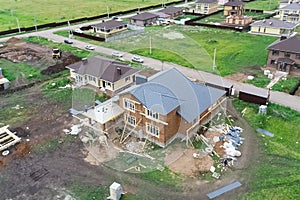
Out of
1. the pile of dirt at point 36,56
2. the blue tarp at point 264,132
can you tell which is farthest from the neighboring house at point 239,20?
the blue tarp at point 264,132

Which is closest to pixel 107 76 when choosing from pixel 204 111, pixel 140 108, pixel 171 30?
pixel 140 108

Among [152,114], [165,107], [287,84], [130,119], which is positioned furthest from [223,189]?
[287,84]

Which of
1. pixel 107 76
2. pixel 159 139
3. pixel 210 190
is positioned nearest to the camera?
pixel 210 190

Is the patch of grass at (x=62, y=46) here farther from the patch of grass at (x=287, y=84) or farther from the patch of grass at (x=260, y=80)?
the patch of grass at (x=287, y=84)

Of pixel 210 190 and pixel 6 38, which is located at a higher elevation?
pixel 6 38

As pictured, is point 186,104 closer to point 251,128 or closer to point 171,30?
point 251,128

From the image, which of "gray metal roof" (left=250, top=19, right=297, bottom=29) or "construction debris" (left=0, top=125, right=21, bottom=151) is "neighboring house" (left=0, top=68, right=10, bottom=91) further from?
"gray metal roof" (left=250, top=19, right=297, bottom=29)
